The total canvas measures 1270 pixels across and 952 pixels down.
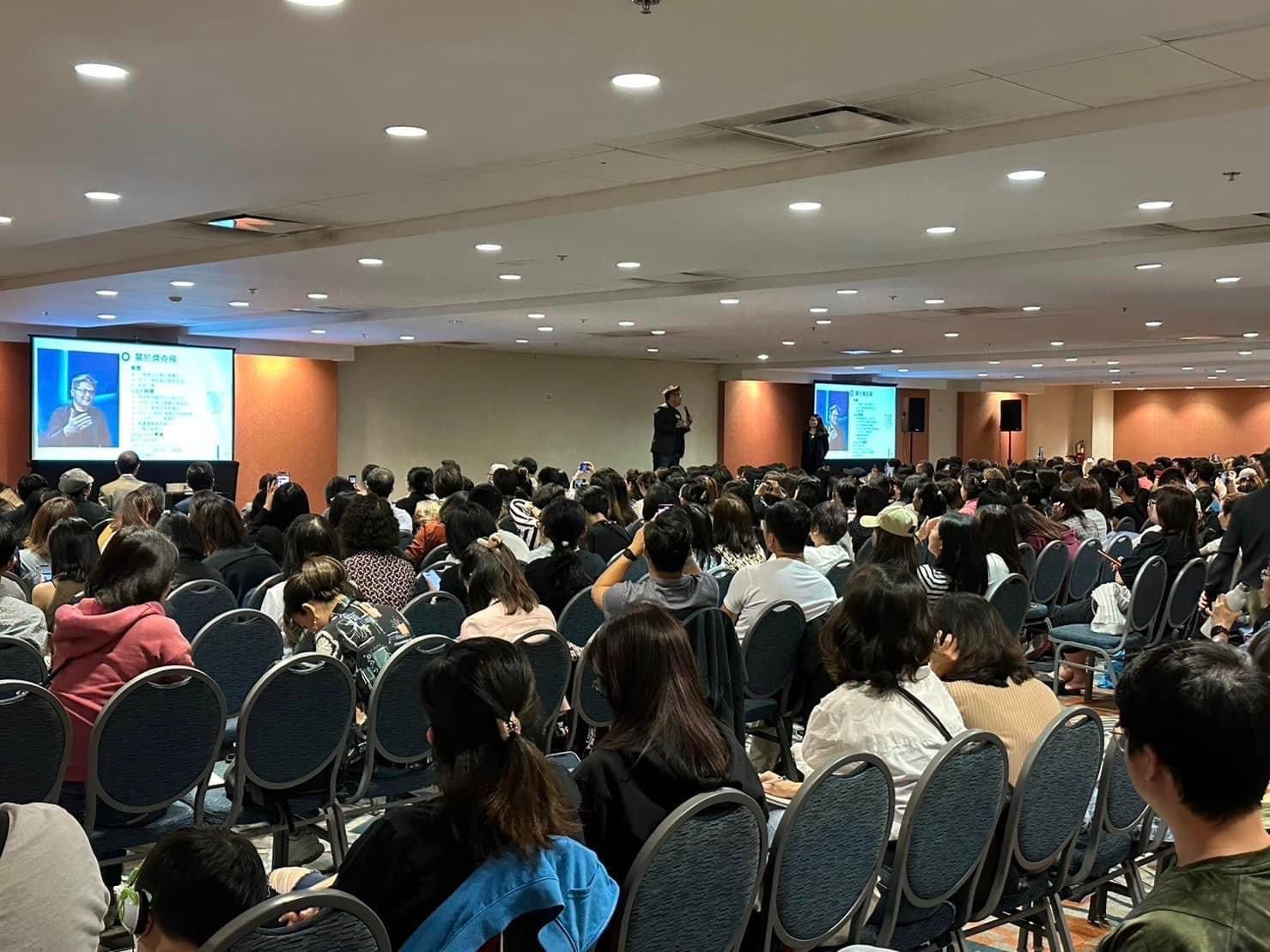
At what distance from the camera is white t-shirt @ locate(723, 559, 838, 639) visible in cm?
568

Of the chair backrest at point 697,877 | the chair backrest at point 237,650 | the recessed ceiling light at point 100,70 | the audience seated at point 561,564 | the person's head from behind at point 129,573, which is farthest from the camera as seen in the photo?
the audience seated at point 561,564

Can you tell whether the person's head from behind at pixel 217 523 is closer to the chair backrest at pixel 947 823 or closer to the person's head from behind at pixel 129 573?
the person's head from behind at pixel 129 573

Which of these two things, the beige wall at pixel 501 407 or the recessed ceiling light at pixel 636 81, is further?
the beige wall at pixel 501 407

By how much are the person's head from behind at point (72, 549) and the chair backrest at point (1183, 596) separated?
6167 mm

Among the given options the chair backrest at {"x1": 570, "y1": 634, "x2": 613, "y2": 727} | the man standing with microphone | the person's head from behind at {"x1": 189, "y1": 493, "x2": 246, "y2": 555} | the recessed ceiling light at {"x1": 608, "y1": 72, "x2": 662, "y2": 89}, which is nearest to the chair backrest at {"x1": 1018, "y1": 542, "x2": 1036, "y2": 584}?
the chair backrest at {"x1": 570, "y1": 634, "x2": 613, "y2": 727}

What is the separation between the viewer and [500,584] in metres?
4.97

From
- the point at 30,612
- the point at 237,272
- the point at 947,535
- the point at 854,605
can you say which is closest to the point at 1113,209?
the point at 947,535

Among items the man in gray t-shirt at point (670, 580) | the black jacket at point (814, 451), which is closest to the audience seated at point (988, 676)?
the man in gray t-shirt at point (670, 580)

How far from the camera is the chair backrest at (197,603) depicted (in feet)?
18.9

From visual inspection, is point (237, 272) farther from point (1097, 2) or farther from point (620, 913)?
point (620, 913)

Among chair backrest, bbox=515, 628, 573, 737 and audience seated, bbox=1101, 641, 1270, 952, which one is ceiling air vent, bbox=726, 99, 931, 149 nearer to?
chair backrest, bbox=515, 628, 573, 737

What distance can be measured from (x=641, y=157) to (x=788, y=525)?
219cm

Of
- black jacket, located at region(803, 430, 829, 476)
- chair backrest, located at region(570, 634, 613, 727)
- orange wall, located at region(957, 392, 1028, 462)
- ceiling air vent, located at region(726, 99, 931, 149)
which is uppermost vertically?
ceiling air vent, located at region(726, 99, 931, 149)

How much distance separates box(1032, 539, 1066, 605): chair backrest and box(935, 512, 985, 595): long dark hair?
2206 mm
